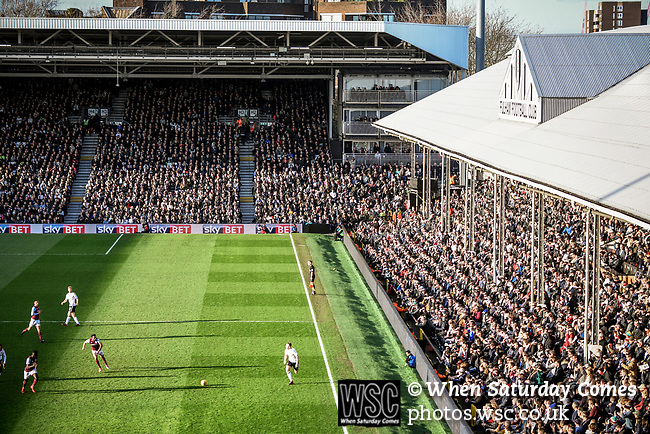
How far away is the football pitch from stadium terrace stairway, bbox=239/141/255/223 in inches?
338

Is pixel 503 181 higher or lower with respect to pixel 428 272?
higher

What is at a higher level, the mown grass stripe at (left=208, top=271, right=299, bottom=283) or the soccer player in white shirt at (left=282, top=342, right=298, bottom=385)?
the soccer player in white shirt at (left=282, top=342, right=298, bottom=385)

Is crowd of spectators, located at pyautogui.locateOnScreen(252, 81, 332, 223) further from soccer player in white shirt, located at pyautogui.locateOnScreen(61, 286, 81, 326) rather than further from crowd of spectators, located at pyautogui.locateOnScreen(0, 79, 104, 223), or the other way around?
soccer player in white shirt, located at pyautogui.locateOnScreen(61, 286, 81, 326)

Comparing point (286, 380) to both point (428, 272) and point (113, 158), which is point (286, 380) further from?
point (113, 158)

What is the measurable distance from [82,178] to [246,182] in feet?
37.2

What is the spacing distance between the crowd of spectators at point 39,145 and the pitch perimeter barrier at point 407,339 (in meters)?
22.6

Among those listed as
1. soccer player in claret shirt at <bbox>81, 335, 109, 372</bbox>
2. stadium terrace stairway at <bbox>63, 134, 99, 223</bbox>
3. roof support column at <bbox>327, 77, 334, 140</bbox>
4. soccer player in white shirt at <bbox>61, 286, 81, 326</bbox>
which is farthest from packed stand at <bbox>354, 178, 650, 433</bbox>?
roof support column at <bbox>327, 77, 334, 140</bbox>

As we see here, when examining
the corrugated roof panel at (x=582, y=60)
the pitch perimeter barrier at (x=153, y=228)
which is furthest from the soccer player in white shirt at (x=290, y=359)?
the pitch perimeter barrier at (x=153, y=228)

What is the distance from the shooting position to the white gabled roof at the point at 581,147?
61.1 ft

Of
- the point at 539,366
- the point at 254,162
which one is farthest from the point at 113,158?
the point at 539,366

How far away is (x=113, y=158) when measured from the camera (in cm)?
5628

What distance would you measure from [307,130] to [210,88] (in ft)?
30.8

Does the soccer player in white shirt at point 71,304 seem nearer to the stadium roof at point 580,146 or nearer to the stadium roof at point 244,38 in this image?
the stadium roof at point 580,146

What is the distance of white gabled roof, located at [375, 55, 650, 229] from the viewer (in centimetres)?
1861
